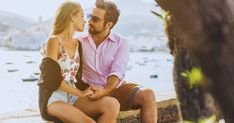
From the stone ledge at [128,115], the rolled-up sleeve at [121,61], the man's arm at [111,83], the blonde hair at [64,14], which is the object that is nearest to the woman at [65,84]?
the blonde hair at [64,14]

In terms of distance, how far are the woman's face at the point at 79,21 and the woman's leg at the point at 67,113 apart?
537 mm

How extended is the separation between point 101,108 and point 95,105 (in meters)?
0.05

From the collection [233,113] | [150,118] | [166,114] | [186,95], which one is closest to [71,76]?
[150,118]

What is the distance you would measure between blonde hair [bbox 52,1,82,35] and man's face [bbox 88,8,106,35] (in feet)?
0.86

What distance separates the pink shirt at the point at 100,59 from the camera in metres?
3.84

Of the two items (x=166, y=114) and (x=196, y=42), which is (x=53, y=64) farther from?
(x=166, y=114)

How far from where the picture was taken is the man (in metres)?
3.74

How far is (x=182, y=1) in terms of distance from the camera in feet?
4.97

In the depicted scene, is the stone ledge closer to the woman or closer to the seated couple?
the seated couple

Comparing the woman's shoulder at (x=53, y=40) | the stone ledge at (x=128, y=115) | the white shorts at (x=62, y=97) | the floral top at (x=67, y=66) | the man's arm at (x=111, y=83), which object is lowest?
the stone ledge at (x=128, y=115)

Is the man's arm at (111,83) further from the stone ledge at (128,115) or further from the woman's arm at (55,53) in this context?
the stone ledge at (128,115)

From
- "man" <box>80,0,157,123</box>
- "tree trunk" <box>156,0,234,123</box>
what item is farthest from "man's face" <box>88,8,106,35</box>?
"tree trunk" <box>156,0,234,123</box>

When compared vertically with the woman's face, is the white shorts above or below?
below

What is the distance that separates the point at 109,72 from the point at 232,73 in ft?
7.95
